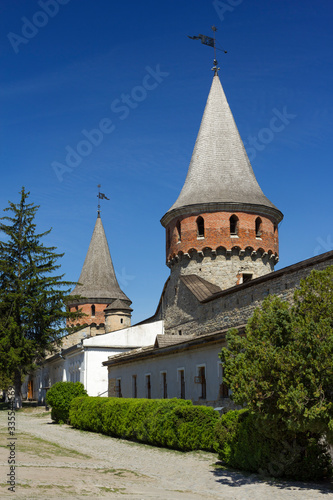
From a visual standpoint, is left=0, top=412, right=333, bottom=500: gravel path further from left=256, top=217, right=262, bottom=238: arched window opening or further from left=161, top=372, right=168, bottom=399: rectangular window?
left=256, top=217, right=262, bottom=238: arched window opening

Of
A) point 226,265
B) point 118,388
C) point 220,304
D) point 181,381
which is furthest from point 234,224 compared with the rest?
point 181,381

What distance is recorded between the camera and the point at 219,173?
28703 millimetres

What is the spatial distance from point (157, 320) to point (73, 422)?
10088mm

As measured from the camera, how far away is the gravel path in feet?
29.6

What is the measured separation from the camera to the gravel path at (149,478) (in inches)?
356

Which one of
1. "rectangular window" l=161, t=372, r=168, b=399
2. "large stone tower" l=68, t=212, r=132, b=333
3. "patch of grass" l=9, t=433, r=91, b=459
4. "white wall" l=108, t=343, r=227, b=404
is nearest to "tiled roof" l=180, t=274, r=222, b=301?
"white wall" l=108, t=343, r=227, b=404

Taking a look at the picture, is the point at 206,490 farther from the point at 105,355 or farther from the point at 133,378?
the point at 105,355

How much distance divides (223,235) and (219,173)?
3.95 meters

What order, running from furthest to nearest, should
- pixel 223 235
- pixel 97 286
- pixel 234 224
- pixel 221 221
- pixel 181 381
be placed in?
pixel 97 286
pixel 234 224
pixel 221 221
pixel 223 235
pixel 181 381

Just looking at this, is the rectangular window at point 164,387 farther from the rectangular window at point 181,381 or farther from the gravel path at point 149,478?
the gravel path at point 149,478

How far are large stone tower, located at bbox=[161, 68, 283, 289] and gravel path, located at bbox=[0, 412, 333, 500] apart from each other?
1293 cm

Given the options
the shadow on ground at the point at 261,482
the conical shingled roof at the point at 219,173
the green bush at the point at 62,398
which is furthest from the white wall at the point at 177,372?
the conical shingled roof at the point at 219,173

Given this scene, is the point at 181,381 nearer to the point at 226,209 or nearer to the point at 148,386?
the point at 148,386

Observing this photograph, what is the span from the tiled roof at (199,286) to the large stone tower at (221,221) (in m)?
0.52
